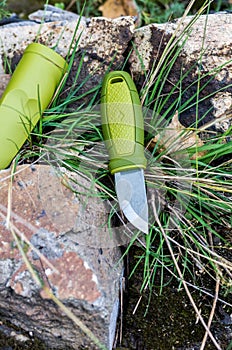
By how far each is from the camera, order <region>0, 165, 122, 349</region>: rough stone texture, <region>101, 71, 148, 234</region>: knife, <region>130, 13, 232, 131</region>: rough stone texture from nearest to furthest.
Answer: <region>0, 165, 122, 349</region>: rough stone texture → <region>101, 71, 148, 234</region>: knife → <region>130, 13, 232, 131</region>: rough stone texture

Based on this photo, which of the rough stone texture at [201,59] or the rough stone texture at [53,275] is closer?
the rough stone texture at [53,275]

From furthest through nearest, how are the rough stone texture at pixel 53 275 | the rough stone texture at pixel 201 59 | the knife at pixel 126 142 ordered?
the rough stone texture at pixel 201 59 → the knife at pixel 126 142 → the rough stone texture at pixel 53 275

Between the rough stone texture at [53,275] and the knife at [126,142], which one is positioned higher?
the knife at [126,142]

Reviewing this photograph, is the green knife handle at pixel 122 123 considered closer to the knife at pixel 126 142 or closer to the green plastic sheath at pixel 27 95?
the knife at pixel 126 142

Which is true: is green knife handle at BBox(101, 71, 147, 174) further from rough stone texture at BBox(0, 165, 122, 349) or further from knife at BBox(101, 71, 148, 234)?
rough stone texture at BBox(0, 165, 122, 349)

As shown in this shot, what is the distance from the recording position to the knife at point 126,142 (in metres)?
1.06

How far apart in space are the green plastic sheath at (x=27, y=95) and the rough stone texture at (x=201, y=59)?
0.21 m

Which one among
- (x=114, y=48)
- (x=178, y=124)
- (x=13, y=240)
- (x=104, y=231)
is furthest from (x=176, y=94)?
(x=13, y=240)

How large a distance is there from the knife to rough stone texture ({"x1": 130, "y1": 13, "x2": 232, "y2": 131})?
0.41 feet

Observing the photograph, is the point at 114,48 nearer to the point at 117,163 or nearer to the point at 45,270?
the point at 117,163

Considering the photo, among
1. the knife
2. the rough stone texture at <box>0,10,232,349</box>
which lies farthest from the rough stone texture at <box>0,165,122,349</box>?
the knife

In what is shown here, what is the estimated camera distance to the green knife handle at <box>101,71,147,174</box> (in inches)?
42.1

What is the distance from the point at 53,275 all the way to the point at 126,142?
0.31 meters

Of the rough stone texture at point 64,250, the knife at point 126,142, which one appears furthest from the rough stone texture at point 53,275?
the knife at point 126,142
